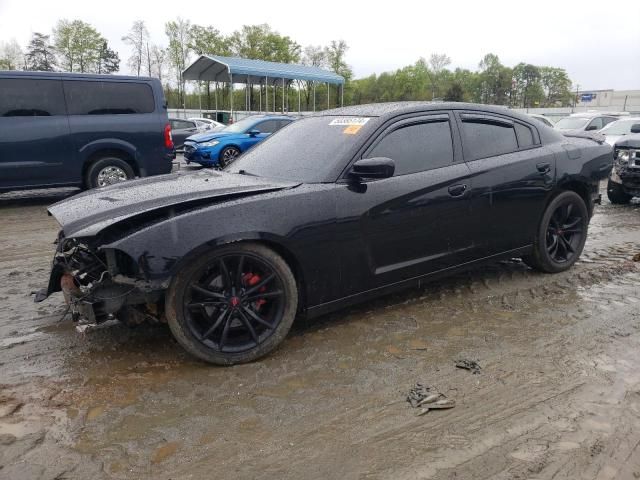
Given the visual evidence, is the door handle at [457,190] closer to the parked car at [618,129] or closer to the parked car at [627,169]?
the parked car at [627,169]

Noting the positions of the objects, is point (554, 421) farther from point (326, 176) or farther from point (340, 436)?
point (326, 176)

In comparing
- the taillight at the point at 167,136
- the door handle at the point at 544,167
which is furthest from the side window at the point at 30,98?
the door handle at the point at 544,167

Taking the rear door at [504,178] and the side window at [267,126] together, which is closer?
the rear door at [504,178]

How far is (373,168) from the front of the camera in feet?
11.1

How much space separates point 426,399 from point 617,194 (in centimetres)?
819

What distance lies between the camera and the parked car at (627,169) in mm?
8688

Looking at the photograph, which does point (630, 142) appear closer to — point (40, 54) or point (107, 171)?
point (107, 171)

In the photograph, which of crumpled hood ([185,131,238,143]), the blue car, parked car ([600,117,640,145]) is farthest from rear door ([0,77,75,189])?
parked car ([600,117,640,145])

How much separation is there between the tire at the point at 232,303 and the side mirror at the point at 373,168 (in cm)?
79

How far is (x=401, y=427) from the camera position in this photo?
255cm

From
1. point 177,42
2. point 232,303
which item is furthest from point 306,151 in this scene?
point 177,42

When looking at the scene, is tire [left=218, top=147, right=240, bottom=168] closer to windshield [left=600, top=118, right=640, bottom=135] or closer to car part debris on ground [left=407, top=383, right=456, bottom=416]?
windshield [left=600, top=118, right=640, bottom=135]

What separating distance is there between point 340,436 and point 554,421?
1.08 meters

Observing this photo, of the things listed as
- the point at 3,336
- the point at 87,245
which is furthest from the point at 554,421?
the point at 3,336
